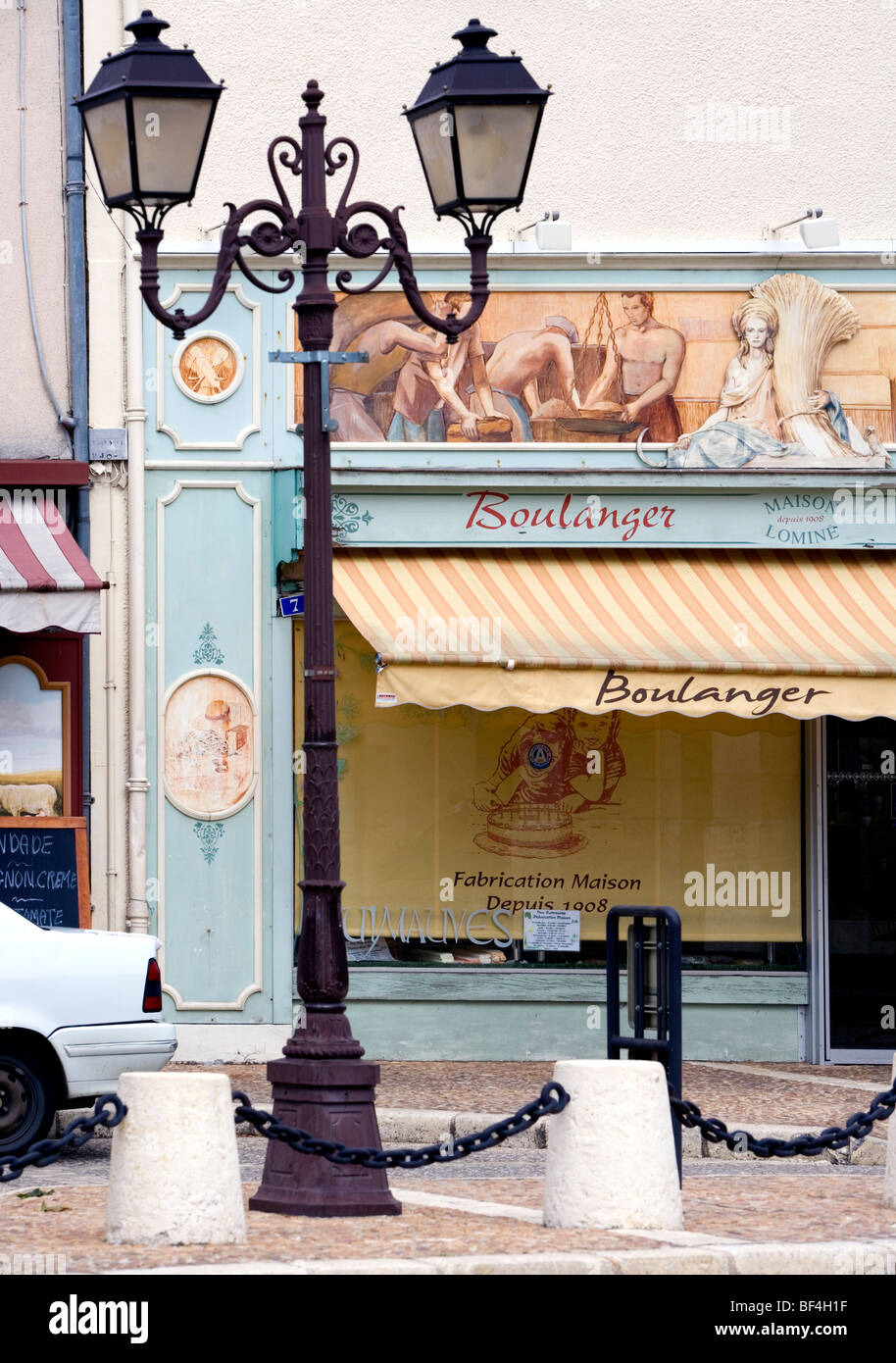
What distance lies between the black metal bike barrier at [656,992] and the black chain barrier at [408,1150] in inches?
48.6

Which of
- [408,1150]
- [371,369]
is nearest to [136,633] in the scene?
[371,369]

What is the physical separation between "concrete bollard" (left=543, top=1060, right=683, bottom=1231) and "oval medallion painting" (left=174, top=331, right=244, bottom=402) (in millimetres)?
7671

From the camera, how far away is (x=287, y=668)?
14.2 metres

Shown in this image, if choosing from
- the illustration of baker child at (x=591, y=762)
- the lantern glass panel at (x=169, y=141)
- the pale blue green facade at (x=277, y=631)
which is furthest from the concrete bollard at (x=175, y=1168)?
the illustration of baker child at (x=591, y=762)

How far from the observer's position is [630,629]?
44.5ft

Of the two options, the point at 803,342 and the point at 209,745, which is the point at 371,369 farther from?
the point at 803,342

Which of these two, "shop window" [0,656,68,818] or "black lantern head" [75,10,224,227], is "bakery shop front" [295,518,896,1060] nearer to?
"shop window" [0,656,68,818]

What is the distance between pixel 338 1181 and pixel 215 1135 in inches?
32.7

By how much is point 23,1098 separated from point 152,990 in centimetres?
88

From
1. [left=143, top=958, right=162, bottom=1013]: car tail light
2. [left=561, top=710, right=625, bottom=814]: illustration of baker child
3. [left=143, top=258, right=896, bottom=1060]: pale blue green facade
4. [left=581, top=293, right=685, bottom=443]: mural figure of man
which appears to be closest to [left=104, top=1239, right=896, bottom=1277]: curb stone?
[left=143, top=958, right=162, bottom=1013]: car tail light

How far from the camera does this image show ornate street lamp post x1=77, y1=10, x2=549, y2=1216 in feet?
27.0

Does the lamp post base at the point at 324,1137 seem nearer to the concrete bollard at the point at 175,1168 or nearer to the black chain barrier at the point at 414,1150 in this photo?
the black chain barrier at the point at 414,1150

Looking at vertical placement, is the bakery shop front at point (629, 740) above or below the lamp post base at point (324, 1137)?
above

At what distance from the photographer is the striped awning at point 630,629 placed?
13.1m
